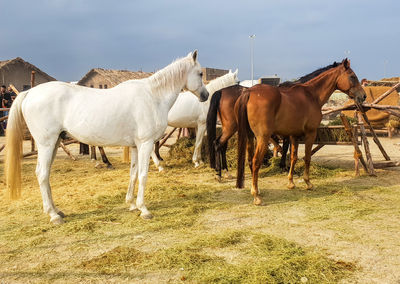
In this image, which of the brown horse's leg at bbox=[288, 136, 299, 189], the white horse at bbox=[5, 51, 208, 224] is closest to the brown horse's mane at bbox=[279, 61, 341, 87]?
the brown horse's leg at bbox=[288, 136, 299, 189]

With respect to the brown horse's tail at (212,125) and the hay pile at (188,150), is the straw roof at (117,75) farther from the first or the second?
the brown horse's tail at (212,125)

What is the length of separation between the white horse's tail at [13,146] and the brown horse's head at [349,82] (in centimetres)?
575

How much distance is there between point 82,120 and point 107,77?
81.6 ft

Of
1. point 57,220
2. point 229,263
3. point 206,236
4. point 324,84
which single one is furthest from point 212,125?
point 229,263

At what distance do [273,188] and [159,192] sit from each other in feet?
7.50

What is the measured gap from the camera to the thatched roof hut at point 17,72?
25.2 meters

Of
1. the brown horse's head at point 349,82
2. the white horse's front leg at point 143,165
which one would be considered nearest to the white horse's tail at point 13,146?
the white horse's front leg at point 143,165

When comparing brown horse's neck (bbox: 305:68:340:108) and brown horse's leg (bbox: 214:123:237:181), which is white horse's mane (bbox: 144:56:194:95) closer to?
brown horse's leg (bbox: 214:123:237:181)

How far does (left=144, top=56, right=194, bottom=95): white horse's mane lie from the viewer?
4.82 metres

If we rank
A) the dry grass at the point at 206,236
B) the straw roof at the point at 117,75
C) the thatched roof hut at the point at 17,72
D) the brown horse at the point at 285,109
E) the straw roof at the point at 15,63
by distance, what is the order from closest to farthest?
the dry grass at the point at 206,236 → the brown horse at the point at 285,109 → the straw roof at the point at 15,63 → the thatched roof hut at the point at 17,72 → the straw roof at the point at 117,75

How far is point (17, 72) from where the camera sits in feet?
85.7

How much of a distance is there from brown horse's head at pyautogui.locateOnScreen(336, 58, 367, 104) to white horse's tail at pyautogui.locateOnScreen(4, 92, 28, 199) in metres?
5.75

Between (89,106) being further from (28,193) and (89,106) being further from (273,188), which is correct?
(273,188)

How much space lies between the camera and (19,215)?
4727mm
